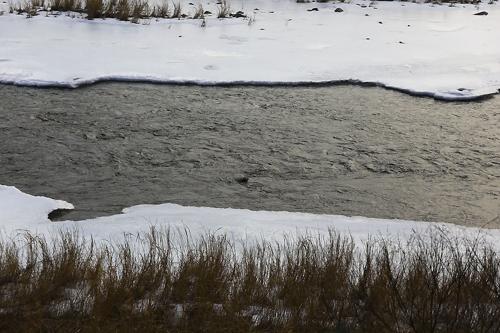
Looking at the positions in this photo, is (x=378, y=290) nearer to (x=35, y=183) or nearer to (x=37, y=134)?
(x=35, y=183)

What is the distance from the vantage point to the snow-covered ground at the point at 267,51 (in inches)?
399

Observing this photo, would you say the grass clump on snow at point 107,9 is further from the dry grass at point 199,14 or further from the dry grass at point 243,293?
the dry grass at point 243,293

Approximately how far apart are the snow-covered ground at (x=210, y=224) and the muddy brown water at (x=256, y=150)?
24cm

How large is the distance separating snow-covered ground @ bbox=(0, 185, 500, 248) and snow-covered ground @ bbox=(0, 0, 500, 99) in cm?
431

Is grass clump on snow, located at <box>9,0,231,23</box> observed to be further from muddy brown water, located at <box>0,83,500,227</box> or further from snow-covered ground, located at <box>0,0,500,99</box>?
muddy brown water, located at <box>0,83,500,227</box>

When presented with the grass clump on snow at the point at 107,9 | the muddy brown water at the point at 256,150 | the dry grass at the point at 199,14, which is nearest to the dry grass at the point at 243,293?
the muddy brown water at the point at 256,150

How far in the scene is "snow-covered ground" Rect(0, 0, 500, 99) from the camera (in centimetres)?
1013

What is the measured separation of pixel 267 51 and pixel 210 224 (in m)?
7.37

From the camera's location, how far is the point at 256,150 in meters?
7.25

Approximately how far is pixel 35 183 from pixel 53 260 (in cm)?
226

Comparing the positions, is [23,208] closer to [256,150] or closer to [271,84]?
[256,150]

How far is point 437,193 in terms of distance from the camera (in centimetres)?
627

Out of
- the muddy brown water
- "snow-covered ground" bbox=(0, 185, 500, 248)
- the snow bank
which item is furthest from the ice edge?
"snow-covered ground" bbox=(0, 185, 500, 248)

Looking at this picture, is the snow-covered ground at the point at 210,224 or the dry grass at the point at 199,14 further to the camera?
the dry grass at the point at 199,14
